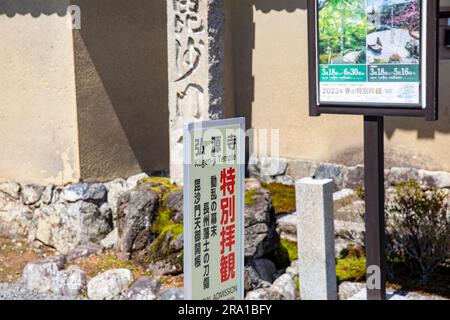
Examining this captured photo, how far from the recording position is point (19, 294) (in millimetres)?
7621

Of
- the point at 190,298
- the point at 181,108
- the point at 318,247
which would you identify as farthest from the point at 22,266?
the point at 190,298

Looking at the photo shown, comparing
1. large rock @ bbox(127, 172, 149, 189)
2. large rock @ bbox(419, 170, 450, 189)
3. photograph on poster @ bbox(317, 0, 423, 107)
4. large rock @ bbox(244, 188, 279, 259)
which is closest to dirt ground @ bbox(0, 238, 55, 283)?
large rock @ bbox(127, 172, 149, 189)

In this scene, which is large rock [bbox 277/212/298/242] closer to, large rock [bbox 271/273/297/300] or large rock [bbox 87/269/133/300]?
large rock [bbox 271/273/297/300]

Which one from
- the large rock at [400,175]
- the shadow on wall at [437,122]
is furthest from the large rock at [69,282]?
the shadow on wall at [437,122]

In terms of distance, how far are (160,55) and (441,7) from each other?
3754 mm

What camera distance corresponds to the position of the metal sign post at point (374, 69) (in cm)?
548

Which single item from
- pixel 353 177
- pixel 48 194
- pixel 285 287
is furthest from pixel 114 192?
pixel 285 287

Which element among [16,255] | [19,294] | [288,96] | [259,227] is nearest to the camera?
[259,227]

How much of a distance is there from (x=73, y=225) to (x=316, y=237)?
3.66 m

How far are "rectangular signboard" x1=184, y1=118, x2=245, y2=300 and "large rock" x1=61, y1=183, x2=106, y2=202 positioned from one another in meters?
4.41

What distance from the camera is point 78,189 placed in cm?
879

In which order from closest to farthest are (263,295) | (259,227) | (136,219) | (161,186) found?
(263,295)
(259,227)
(136,219)
(161,186)

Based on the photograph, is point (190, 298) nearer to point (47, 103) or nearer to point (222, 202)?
point (222, 202)

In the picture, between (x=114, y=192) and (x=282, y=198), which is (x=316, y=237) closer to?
(x=282, y=198)
